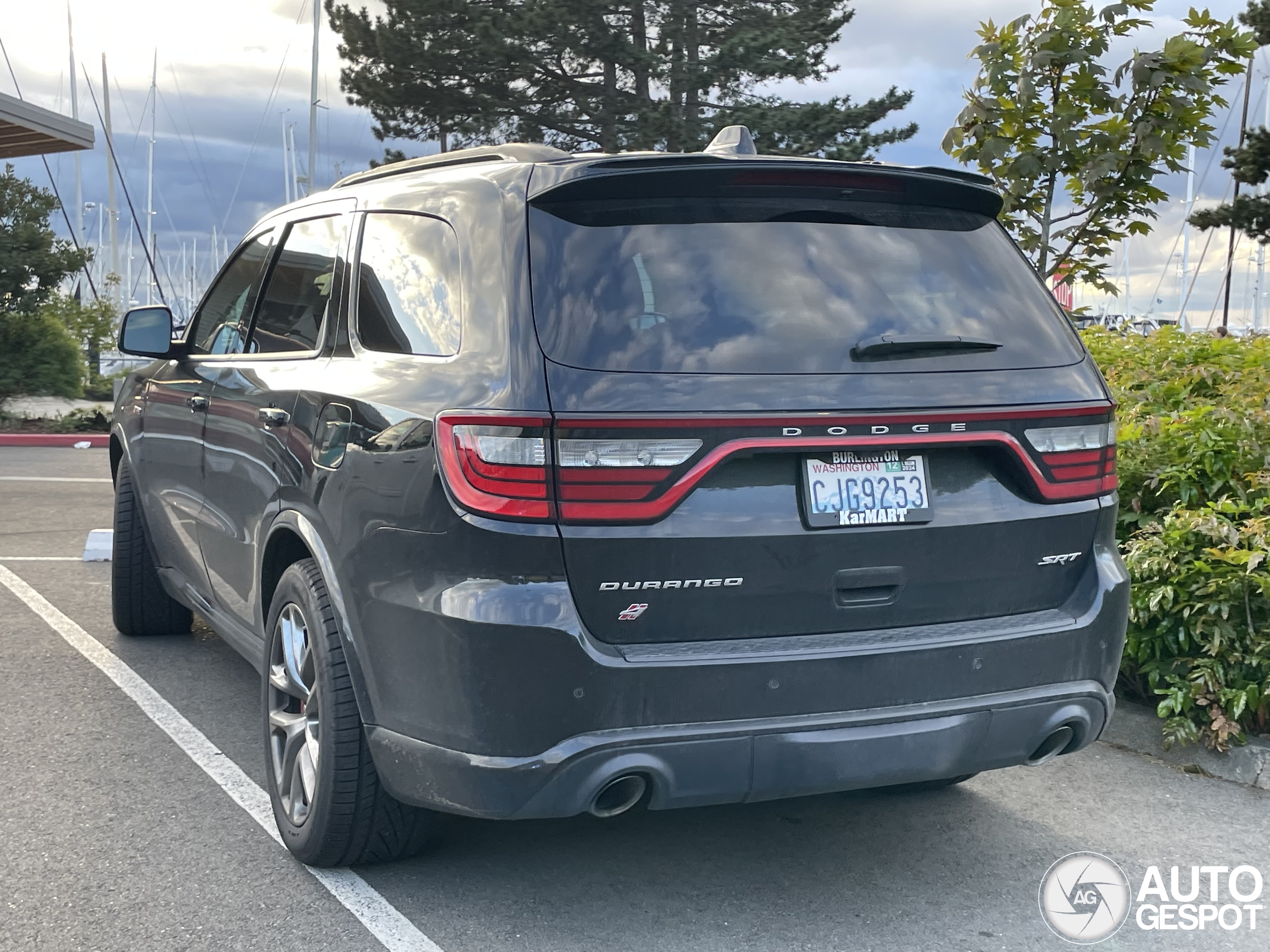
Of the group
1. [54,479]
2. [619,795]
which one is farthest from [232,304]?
[54,479]

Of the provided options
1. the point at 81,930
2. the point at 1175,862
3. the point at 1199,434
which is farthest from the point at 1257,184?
the point at 81,930

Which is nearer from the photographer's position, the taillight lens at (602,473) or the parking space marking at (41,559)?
the taillight lens at (602,473)

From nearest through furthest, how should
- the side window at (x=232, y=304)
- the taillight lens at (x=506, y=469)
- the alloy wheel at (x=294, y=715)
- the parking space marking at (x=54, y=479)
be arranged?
1. the taillight lens at (x=506, y=469)
2. the alloy wheel at (x=294, y=715)
3. the side window at (x=232, y=304)
4. the parking space marking at (x=54, y=479)

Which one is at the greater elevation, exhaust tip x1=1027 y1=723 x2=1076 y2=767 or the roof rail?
the roof rail

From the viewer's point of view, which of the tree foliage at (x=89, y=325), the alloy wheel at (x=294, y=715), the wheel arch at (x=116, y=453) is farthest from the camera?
the tree foliage at (x=89, y=325)

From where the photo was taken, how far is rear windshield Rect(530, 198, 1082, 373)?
9.87ft

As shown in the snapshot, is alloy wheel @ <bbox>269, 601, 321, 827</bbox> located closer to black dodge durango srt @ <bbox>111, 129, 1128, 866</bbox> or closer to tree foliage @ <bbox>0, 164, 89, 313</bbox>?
black dodge durango srt @ <bbox>111, 129, 1128, 866</bbox>

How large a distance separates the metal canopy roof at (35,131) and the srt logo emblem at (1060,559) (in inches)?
670

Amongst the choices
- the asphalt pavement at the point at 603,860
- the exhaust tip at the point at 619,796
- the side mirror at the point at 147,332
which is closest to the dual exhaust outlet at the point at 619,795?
the exhaust tip at the point at 619,796

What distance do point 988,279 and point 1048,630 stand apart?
0.93 metres

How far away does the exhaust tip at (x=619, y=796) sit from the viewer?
2.98 m

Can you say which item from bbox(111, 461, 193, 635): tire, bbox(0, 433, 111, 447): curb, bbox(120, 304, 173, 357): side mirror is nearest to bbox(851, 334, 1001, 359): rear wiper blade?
bbox(120, 304, 173, 357): side mirror

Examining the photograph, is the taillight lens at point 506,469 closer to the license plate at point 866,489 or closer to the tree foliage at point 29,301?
the license plate at point 866,489

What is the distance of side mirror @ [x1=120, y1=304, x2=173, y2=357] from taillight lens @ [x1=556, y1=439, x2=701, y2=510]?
2.83m
